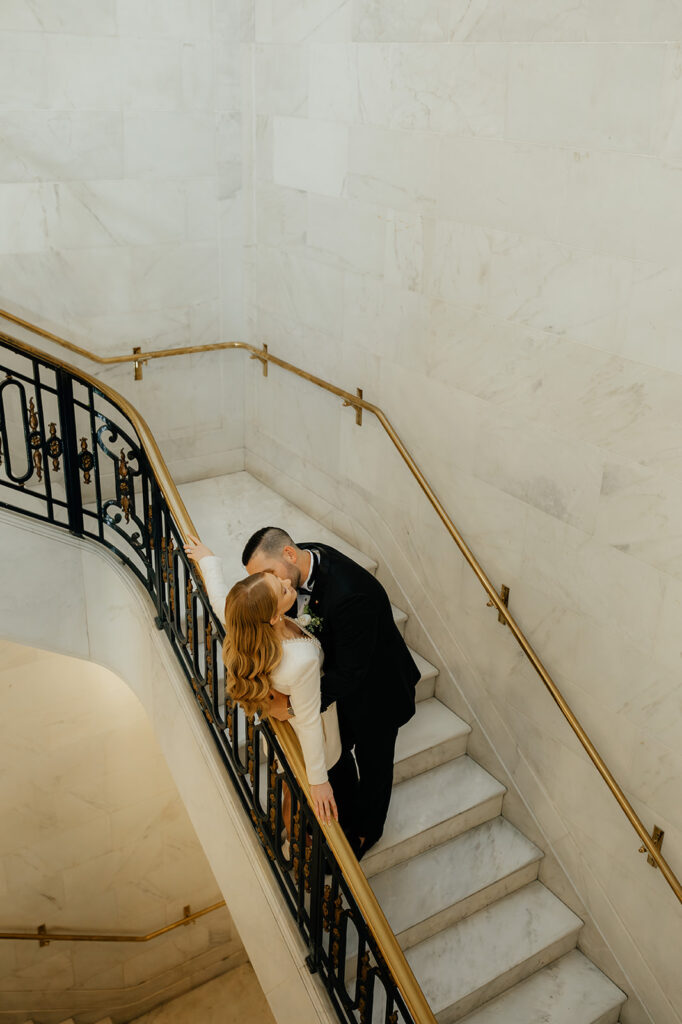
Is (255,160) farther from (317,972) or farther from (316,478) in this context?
(317,972)

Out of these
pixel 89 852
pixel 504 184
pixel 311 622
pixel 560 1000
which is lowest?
pixel 89 852

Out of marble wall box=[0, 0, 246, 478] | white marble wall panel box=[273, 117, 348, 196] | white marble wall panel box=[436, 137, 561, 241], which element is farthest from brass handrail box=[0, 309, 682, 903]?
white marble wall panel box=[436, 137, 561, 241]

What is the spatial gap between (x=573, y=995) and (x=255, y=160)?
5.46 metres

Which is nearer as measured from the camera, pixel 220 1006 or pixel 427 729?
pixel 427 729

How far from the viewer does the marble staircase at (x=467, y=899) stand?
4.47 m

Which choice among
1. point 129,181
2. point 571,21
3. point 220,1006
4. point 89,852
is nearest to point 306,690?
point 571,21

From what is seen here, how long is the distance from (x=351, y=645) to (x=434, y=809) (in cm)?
174

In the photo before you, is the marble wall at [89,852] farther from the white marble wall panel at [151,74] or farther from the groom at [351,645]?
the white marble wall panel at [151,74]

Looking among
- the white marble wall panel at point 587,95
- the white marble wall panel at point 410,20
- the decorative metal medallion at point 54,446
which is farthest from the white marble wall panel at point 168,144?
the white marble wall panel at point 587,95

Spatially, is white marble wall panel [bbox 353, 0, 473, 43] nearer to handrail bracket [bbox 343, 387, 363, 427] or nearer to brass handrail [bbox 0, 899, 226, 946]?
handrail bracket [bbox 343, 387, 363, 427]

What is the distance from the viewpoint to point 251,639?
3197 mm

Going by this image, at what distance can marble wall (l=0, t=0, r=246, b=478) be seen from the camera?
535cm

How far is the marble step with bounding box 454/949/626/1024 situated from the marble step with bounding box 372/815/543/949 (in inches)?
17.1

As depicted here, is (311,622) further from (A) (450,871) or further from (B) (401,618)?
(A) (450,871)
